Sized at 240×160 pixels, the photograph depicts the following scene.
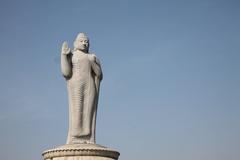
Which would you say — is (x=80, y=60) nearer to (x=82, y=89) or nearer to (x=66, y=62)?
(x=66, y=62)

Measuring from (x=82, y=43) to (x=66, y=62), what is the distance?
931 mm

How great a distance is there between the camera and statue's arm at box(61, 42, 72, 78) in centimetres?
1224

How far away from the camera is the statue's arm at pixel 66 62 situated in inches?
482

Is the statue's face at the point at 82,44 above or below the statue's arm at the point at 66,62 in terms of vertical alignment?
above

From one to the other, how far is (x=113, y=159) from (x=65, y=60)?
3.58 meters

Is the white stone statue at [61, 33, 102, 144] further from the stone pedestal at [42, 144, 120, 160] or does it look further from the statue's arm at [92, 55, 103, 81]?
the stone pedestal at [42, 144, 120, 160]

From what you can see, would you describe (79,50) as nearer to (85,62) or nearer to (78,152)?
(85,62)

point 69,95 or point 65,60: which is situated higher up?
point 65,60

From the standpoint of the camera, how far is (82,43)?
41.6ft

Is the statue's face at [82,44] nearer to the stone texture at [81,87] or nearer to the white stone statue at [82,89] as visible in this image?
the stone texture at [81,87]

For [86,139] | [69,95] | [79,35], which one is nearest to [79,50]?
[79,35]

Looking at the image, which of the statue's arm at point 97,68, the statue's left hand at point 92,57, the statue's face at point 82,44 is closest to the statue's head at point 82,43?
the statue's face at point 82,44

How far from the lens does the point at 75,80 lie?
12.3 m


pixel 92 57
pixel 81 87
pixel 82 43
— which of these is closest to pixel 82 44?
pixel 82 43
